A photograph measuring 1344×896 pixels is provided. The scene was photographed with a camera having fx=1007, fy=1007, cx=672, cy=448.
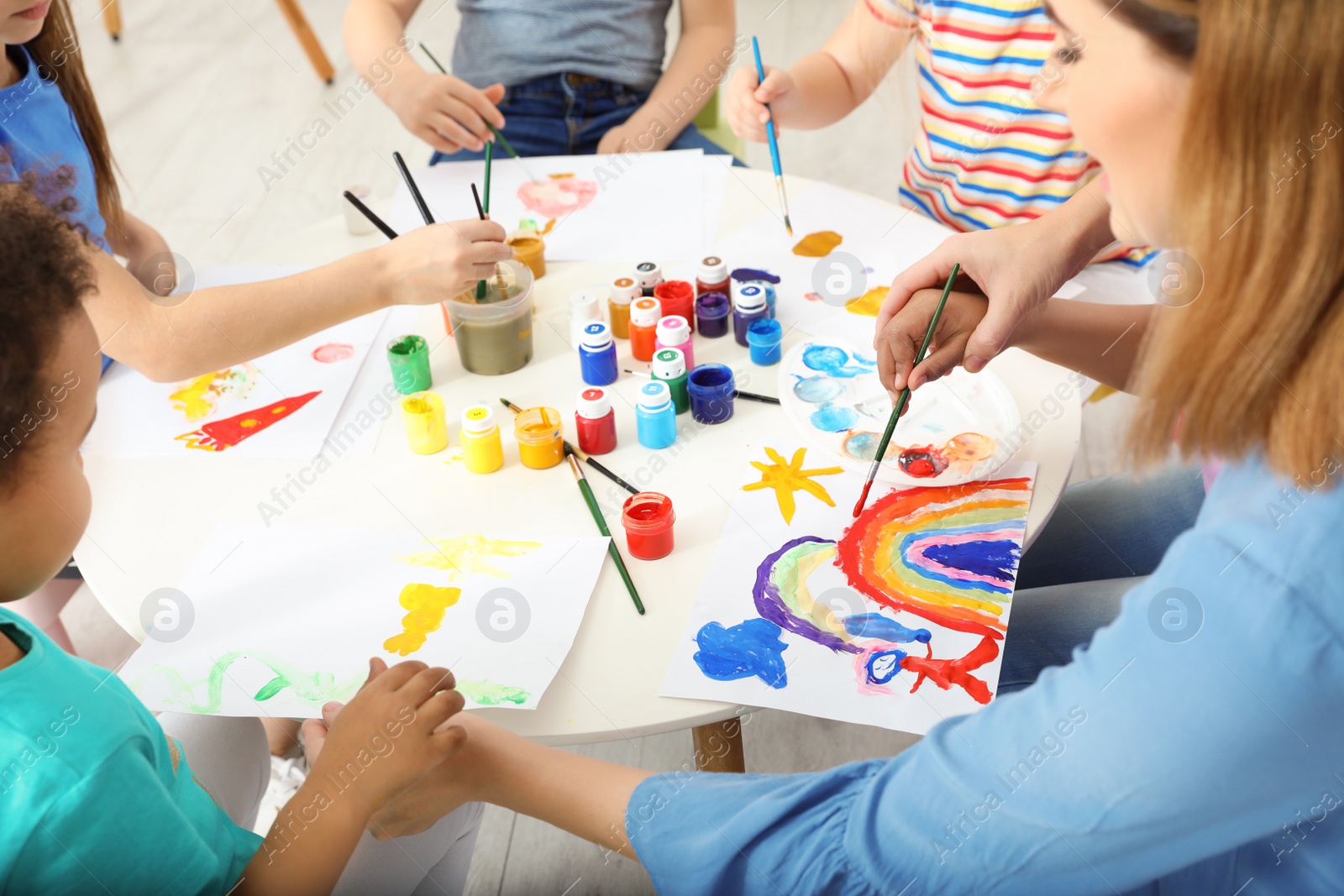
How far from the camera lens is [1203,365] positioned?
64 centimetres

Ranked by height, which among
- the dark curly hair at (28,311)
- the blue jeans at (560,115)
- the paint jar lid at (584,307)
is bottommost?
the blue jeans at (560,115)

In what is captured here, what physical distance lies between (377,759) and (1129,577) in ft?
2.93

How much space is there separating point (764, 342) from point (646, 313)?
0.15 meters

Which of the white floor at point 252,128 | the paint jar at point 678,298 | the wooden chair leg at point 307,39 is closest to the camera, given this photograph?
the paint jar at point 678,298

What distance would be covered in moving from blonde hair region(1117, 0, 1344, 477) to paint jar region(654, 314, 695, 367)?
2.16 ft

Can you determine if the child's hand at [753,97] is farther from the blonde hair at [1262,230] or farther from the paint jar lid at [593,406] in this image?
the blonde hair at [1262,230]

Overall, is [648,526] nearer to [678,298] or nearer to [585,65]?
[678,298]

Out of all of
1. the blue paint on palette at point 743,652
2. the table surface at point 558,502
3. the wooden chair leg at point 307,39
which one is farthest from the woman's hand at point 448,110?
the wooden chair leg at point 307,39

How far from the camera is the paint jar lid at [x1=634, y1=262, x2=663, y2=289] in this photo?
4.45ft

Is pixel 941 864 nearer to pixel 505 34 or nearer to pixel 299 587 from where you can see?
pixel 299 587

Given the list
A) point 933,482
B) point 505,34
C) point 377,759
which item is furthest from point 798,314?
point 505,34

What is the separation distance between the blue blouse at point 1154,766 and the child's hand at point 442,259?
73 cm

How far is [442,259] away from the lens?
1.23m

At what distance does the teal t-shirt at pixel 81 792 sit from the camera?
2.41 ft
